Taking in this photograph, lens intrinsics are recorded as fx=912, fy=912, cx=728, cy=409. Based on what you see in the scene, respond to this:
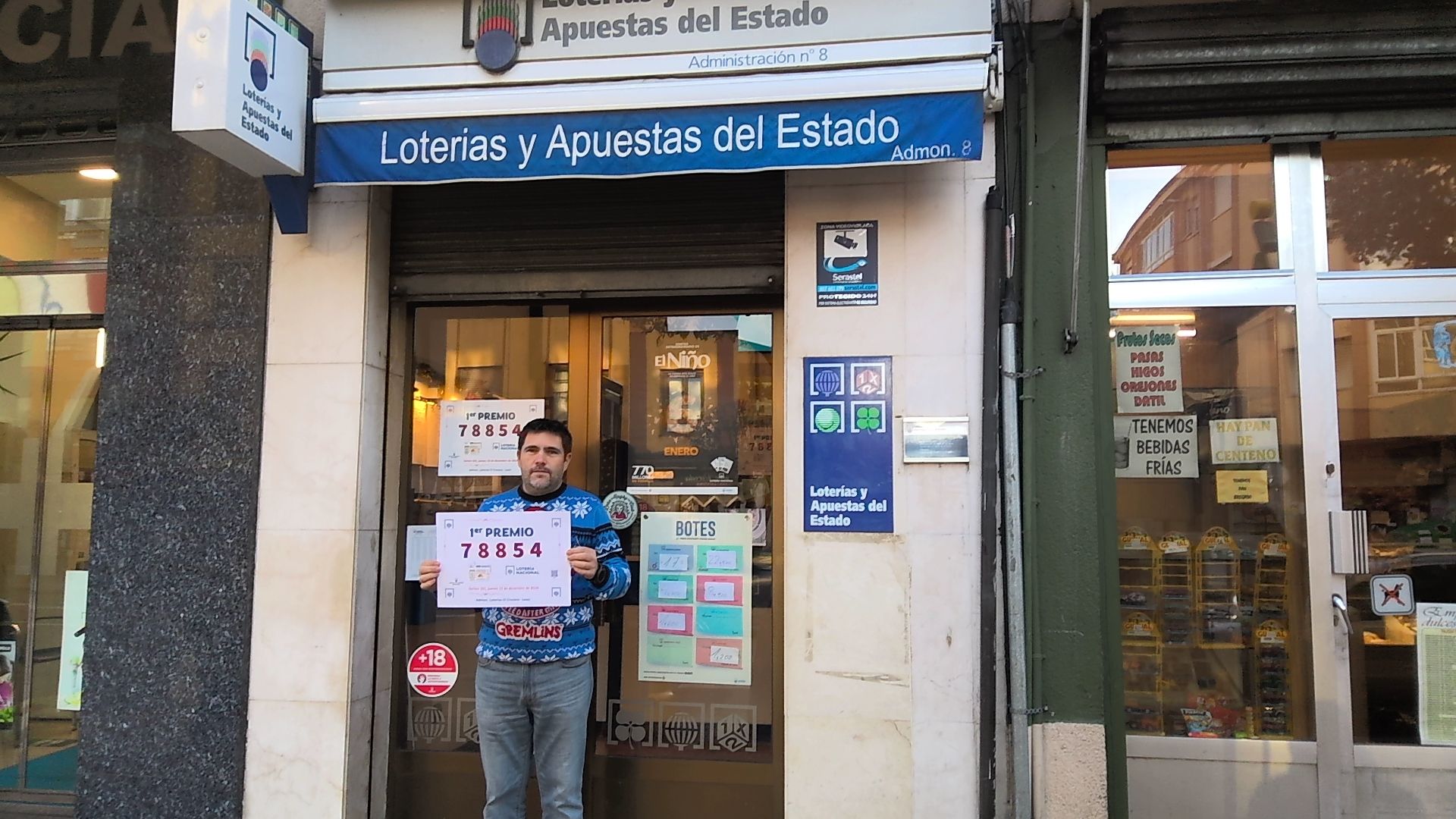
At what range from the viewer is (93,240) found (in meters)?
5.26

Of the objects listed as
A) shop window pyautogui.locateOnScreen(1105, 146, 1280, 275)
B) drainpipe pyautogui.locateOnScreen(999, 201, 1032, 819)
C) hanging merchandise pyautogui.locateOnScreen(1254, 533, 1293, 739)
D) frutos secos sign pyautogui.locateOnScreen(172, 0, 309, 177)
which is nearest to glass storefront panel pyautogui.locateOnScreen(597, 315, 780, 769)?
drainpipe pyautogui.locateOnScreen(999, 201, 1032, 819)

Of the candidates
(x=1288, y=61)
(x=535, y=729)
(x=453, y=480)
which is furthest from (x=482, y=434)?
(x=1288, y=61)

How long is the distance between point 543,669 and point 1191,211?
3.91 meters

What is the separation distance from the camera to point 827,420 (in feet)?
13.8

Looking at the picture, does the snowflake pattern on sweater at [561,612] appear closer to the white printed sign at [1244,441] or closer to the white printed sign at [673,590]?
the white printed sign at [673,590]

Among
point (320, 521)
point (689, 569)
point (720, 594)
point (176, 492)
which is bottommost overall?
point (720, 594)

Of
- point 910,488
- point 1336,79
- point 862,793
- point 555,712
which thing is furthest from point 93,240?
point 1336,79

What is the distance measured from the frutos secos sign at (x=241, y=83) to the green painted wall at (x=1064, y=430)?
3.41 meters

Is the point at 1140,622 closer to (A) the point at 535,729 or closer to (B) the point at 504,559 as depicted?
(A) the point at 535,729

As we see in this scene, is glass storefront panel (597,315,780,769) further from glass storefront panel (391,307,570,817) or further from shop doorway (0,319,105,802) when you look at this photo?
shop doorway (0,319,105,802)

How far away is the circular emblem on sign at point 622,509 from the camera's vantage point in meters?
4.80

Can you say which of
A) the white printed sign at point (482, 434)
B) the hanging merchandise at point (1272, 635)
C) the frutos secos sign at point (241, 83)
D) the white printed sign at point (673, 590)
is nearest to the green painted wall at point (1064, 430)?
the hanging merchandise at point (1272, 635)

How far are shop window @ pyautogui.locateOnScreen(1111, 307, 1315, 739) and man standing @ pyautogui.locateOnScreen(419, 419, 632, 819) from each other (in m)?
2.66

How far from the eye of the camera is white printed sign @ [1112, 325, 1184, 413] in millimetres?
4676
